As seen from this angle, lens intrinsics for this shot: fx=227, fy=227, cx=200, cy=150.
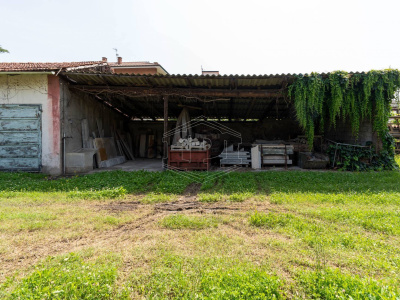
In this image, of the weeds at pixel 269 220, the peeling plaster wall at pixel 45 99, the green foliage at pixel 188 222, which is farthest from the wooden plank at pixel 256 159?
the peeling plaster wall at pixel 45 99

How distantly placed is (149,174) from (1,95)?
6.55 metres

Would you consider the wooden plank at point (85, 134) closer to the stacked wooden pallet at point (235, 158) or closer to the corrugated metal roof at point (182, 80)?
the corrugated metal roof at point (182, 80)

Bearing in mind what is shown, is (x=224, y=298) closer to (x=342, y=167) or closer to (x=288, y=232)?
(x=288, y=232)

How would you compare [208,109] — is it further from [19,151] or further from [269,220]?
[269,220]

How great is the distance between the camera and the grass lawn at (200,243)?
2.26 m

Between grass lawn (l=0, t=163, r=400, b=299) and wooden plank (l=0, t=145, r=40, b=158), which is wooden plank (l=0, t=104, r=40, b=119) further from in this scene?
grass lawn (l=0, t=163, r=400, b=299)

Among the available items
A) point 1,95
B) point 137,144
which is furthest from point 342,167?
point 1,95

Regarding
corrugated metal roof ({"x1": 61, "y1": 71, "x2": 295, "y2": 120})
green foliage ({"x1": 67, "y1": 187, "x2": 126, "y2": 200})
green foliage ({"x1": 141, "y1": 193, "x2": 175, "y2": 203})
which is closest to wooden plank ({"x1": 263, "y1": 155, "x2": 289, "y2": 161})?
corrugated metal roof ({"x1": 61, "y1": 71, "x2": 295, "y2": 120})

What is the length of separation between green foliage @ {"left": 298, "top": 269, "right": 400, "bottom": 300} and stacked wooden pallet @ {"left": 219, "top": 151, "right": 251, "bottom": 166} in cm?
824

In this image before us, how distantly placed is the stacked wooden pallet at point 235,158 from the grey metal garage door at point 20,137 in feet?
25.1

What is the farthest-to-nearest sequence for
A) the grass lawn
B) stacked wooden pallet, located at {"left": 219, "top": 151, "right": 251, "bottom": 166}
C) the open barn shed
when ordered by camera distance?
1. stacked wooden pallet, located at {"left": 219, "top": 151, "right": 251, "bottom": 166}
2. the open barn shed
3. the grass lawn

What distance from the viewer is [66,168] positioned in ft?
29.5

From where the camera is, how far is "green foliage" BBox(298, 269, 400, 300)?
2064 millimetres

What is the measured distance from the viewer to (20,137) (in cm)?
873
